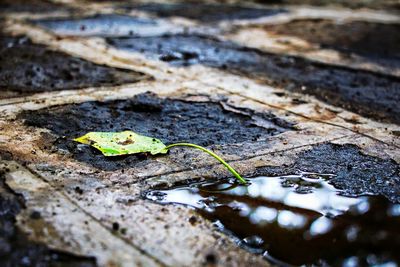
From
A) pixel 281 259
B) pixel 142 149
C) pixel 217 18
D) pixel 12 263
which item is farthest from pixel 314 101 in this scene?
pixel 217 18

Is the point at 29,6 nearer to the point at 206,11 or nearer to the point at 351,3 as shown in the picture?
the point at 206,11

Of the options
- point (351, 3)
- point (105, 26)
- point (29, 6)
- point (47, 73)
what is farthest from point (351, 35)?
point (29, 6)

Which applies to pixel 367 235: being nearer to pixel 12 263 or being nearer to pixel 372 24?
pixel 12 263

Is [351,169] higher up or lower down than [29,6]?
lower down

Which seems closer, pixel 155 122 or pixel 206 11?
pixel 155 122

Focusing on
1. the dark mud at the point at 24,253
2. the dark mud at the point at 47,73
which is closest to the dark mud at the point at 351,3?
the dark mud at the point at 47,73

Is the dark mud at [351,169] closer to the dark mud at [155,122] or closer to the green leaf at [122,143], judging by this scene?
the dark mud at [155,122]

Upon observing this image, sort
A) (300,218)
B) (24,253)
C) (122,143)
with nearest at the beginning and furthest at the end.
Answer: (24,253) < (300,218) < (122,143)
